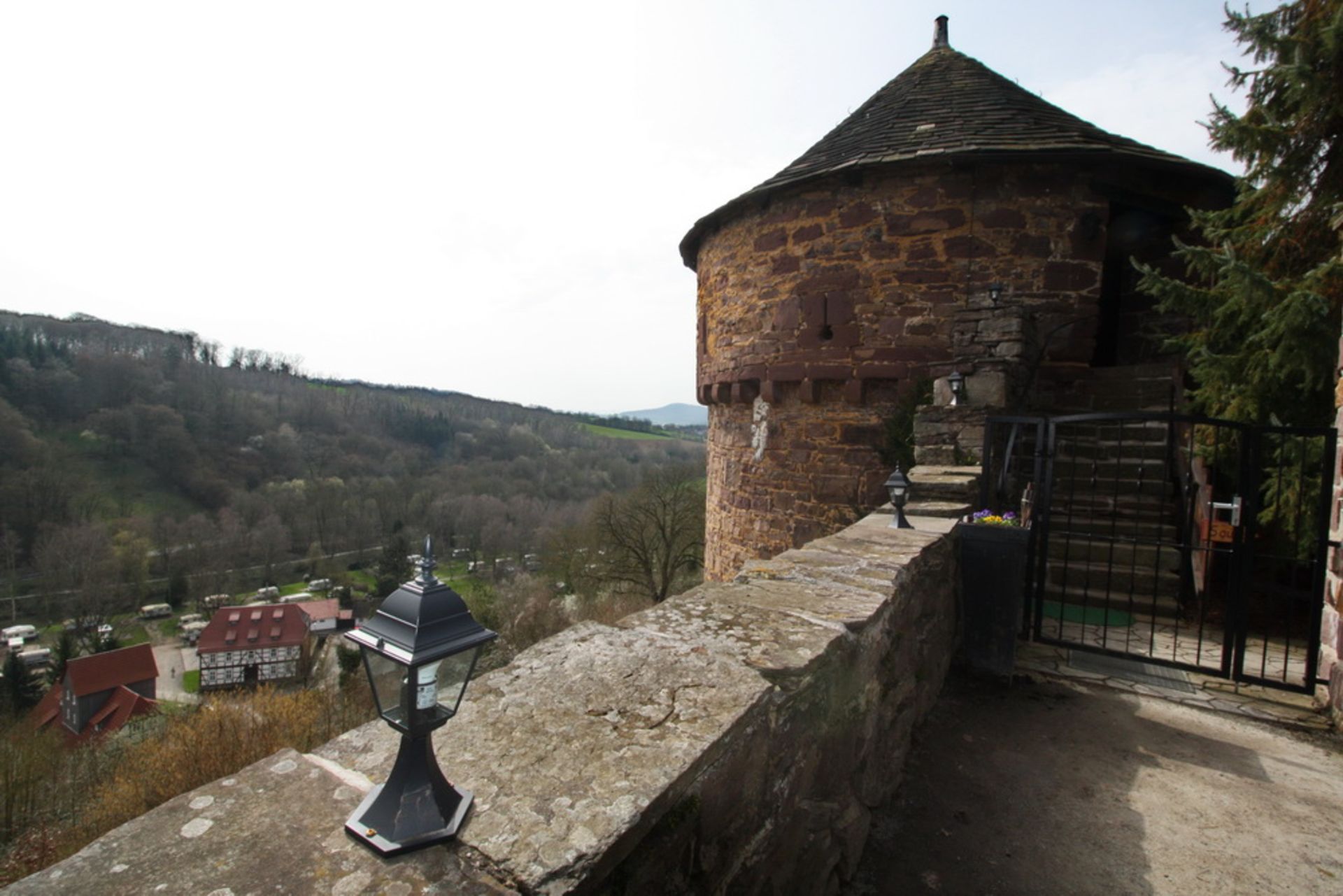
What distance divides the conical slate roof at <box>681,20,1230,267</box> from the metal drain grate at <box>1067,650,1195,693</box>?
484 cm

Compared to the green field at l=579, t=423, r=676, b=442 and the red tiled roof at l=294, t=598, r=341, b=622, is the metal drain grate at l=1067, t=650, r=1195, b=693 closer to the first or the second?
the red tiled roof at l=294, t=598, r=341, b=622

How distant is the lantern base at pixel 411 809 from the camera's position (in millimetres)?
1055

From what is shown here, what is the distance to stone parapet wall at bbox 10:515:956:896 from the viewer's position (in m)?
1.01

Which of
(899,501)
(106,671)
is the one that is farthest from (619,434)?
(899,501)

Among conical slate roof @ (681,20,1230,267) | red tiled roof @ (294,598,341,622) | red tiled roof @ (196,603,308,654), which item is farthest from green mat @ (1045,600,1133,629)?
red tiled roof @ (294,598,341,622)

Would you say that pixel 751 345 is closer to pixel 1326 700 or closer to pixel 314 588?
pixel 1326 700

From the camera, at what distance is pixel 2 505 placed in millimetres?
41156

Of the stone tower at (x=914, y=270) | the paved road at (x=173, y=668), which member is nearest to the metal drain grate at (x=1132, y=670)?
the stone tower at (x=914, y=270)

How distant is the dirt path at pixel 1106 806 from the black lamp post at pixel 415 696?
1773 mm

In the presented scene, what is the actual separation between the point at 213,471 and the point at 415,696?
6420cm

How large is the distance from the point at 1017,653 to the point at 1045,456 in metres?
1.34

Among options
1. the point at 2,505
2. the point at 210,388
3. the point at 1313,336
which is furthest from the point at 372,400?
the point at 1313,336

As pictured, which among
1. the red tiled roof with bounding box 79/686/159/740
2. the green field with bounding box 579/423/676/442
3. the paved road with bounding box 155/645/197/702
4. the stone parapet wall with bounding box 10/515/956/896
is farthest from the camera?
the green field with bounding box 579/423/676/442

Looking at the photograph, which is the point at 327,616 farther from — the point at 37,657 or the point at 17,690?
the point at 17,690
